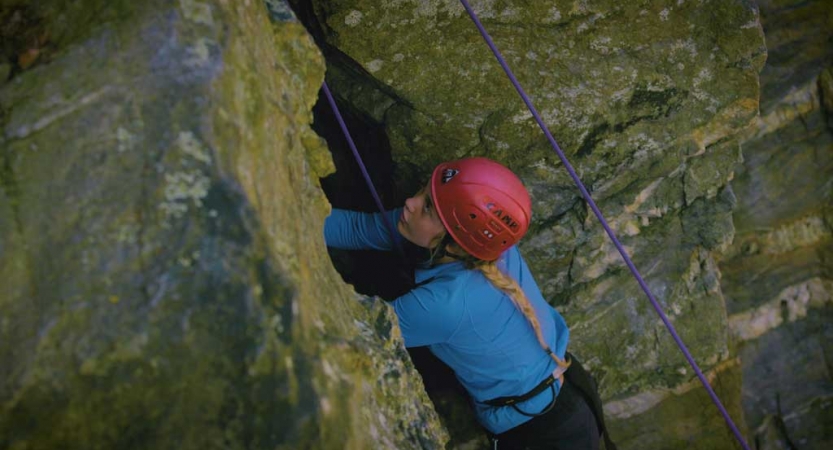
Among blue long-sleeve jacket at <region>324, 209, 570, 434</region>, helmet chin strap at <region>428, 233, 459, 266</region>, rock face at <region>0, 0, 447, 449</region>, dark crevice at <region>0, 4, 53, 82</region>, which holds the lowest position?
blue long-sleeve jacket at <region>324, 209, 570, 434</region>

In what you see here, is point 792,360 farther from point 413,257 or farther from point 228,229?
point 228,229

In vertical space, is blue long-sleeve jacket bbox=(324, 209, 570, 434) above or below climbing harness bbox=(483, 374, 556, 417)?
above

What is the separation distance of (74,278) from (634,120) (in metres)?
3.25

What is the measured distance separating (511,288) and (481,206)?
0.46 meters

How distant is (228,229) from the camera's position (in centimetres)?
166

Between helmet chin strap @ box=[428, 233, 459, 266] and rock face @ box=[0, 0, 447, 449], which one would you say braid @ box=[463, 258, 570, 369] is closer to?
helmet chin strap @ box=[428, 233, 459, 266]

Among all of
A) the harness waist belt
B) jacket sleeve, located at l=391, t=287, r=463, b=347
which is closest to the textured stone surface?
the harness waist belt

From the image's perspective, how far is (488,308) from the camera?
3.00 metres

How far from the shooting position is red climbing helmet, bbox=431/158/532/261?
2.90m

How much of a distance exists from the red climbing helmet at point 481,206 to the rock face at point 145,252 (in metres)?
1.20

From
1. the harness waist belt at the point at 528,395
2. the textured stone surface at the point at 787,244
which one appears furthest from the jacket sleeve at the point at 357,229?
Result: the textured stone surface at the point at 787,244

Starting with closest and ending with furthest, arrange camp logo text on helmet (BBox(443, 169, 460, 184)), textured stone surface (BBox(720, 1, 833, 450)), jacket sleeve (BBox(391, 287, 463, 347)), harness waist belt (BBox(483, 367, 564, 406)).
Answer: jacket sleeve (BBox(391, 287, 463, 347))
camp logo text on helmet (BBox(443, 169, 460, 184))
harness waist belt (BBox(483, 367, 564, 406))
textured stone surface (BBox(720, 1, 833, 450))

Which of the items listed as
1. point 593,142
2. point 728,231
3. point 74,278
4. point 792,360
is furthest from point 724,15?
point 792,360

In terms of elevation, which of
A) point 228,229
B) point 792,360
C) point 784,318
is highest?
point 228,229
